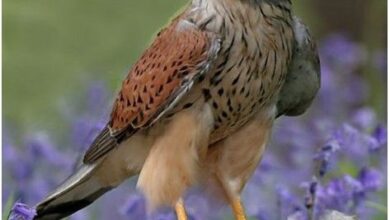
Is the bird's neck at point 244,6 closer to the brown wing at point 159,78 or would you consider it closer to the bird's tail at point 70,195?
the brown wing at point 159,78

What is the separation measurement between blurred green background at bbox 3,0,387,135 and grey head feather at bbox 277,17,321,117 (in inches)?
27.3

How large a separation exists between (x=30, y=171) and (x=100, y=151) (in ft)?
0.94

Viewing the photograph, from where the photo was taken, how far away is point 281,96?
1939mm

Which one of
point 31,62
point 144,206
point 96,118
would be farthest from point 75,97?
point 144,206

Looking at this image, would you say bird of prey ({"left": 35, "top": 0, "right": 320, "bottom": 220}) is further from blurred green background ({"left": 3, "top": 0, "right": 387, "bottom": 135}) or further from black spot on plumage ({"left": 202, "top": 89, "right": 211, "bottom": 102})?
blurred green background ({"left": 3, "top": 0, "right": 387, "bottom": 135})

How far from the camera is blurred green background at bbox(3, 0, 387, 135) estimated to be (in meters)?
2.69

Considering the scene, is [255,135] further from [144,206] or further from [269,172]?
[269,172]

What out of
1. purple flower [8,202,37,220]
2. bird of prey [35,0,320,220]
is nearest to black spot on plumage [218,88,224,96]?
bird of prey [35,0,320,220]

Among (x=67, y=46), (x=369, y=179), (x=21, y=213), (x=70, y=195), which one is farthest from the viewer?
(x=67, y=46)

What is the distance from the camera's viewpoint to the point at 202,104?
6.12ft

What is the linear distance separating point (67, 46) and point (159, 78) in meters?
0.97

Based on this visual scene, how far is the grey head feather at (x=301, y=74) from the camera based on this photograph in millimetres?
1908

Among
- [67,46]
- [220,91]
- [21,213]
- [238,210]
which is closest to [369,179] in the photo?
[238,210]

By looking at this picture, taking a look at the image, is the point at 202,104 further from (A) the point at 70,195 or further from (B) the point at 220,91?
(A) the point at 70,195
